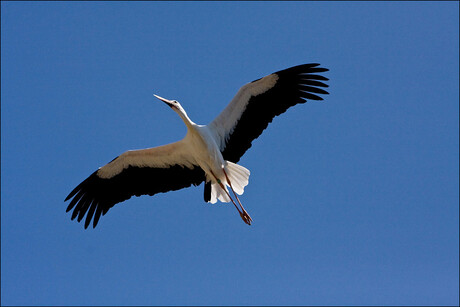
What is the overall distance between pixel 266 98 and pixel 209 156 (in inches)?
47.5

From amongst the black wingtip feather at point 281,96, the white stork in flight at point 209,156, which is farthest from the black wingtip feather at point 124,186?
the black wingtip feather at point 281,96

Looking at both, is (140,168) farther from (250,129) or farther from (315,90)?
(315,90)

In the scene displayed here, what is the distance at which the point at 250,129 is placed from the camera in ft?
33.8

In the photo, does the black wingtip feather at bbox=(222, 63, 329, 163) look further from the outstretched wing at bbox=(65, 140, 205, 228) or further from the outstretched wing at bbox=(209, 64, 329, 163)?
the outstretched wing at bbox=(65, 140, 205, 228)

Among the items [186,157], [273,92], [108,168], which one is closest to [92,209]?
[108,168]

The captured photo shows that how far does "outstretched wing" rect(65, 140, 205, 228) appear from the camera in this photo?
35.0 feet

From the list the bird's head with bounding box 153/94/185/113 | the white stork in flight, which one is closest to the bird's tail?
the white stork in flight

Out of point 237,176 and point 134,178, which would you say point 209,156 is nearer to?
point 237,176

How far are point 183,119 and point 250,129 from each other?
101 cm

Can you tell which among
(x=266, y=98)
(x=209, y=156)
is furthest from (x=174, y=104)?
(x=266, y=98)

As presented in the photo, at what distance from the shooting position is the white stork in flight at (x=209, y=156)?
10148 mm

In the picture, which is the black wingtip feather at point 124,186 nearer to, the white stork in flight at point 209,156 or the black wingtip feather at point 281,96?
the white stork in flight at point 209,156

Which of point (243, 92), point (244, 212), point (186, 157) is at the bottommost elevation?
point (244, 212)

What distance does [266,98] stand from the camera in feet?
33.5
